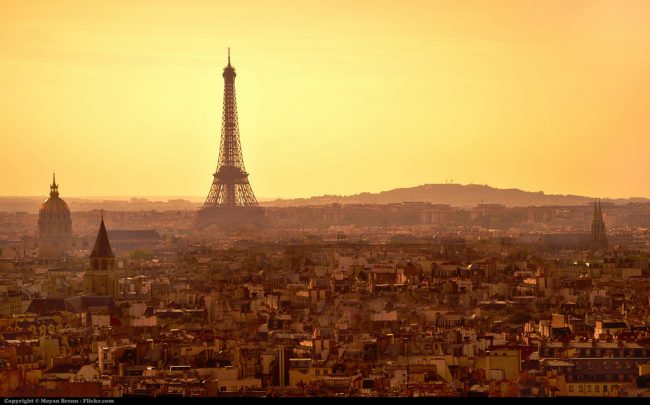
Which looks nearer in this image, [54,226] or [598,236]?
[598,236]

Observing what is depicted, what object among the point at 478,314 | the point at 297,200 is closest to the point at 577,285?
the point at 478,314

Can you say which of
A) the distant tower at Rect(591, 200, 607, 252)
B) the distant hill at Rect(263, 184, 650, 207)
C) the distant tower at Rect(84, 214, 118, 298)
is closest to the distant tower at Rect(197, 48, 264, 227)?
the distant hill at Rect(263, 184, 650, 207)

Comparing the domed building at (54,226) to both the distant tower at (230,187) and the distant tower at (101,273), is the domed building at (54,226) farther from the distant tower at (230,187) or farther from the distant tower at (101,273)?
the distant tower at (101,273)

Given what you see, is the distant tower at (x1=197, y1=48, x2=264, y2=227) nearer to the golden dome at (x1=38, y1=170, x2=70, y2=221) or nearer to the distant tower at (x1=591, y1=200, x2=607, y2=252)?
the golden dome at (x1=38, y1=170, x2=70, y2=221)

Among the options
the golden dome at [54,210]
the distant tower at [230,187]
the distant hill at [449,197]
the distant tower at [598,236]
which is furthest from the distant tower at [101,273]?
the distant hill at [449,197]

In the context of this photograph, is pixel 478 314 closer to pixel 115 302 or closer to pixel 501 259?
pixel 115 302

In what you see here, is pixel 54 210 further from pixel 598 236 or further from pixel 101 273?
pixel 101 273

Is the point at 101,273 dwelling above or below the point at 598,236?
below

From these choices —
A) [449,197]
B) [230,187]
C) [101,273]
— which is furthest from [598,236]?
[449,197]
